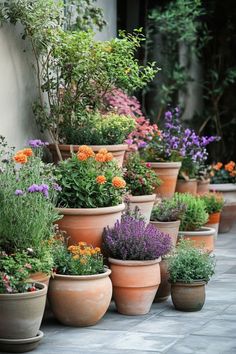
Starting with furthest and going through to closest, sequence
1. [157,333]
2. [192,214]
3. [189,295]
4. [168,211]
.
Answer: [192,214], [168,211], [189,295], [157,333]

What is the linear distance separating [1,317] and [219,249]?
4684 mm

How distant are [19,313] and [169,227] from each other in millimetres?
2520

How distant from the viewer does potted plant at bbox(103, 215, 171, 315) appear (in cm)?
725

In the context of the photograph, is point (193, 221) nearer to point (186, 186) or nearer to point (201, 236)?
point (201, 236)

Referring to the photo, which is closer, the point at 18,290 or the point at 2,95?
the point at 18,290

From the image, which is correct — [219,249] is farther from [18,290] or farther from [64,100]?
[18,290]

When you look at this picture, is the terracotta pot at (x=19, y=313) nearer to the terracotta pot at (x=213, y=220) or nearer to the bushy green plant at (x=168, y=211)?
the bushy green plant at (x=168, y=211)

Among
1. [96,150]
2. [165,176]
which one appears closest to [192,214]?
[165,176]

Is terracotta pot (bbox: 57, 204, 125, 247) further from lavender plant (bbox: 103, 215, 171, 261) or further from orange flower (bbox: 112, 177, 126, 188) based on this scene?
orange flower (bbox: 112, 177, 126, 188)

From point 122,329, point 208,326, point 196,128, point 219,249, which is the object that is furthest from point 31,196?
point 196,128

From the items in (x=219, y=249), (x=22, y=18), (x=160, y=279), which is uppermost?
(x=22, y=18)

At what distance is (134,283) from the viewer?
23.8 feet

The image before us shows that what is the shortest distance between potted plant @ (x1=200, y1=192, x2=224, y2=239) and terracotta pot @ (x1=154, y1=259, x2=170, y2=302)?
251cm

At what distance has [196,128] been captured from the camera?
1330 centimetres
